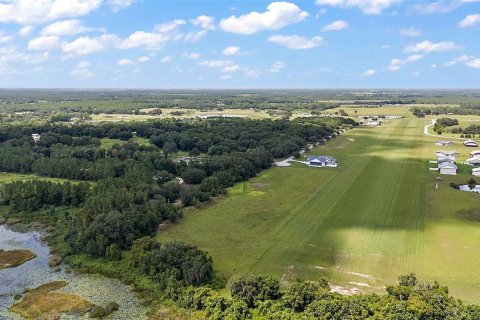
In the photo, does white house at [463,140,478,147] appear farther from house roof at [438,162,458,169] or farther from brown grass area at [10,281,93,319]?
brown grass area at [10,281,93,319]

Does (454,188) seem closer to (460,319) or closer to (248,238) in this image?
(248,238)

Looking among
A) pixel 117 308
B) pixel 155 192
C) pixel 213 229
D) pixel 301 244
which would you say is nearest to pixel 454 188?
pixel 301 244

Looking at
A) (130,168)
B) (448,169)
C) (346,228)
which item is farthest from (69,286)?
(448,169)

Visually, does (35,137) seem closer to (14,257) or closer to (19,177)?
(19,177)

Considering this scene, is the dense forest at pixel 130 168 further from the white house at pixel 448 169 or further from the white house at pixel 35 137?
the white house at pixel 448 169

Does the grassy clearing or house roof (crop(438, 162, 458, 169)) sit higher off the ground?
house roof (crop(438, 162, 458, 169))

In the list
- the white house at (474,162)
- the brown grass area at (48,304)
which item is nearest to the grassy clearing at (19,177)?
the brown grass area at (48,304)

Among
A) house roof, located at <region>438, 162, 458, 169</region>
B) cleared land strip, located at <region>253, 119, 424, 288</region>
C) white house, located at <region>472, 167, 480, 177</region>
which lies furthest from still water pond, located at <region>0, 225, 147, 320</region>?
white house, located at <region>472, 167, 480, 177</region>

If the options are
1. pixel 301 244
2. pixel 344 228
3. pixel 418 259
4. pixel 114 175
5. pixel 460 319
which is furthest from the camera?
pixel 114 175
